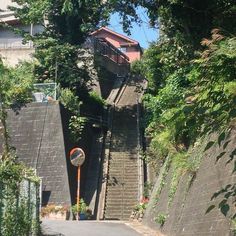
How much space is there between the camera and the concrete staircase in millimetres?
21811

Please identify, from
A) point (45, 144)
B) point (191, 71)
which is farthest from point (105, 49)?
point (191, 71)

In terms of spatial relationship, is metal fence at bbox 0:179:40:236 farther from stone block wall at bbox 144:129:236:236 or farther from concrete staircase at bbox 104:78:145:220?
concrete staircase at bbox 104:78:145:220

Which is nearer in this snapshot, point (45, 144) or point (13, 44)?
point (45, 144)

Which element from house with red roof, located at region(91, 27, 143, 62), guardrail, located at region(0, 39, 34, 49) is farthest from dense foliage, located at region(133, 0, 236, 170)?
house with red roof, located at region(91, 27, 143, 62)

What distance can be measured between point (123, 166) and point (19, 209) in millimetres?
15472

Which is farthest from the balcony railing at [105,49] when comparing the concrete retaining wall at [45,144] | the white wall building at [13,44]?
the concrete retaining wall at [45,144]

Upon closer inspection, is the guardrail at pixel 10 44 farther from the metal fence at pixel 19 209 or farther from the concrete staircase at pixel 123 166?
the metal fence at pixel 19 209

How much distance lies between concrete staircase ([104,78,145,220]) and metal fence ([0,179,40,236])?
420 inches

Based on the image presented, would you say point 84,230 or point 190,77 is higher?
point 190,77

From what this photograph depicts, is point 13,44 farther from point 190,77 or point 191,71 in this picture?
point 190,77

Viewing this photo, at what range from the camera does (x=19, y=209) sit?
9.12m

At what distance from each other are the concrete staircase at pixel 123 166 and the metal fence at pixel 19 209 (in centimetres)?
1066

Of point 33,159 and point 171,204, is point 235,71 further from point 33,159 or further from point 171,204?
point 33,159

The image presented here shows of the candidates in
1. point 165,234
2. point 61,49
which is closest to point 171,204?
point 165,234
